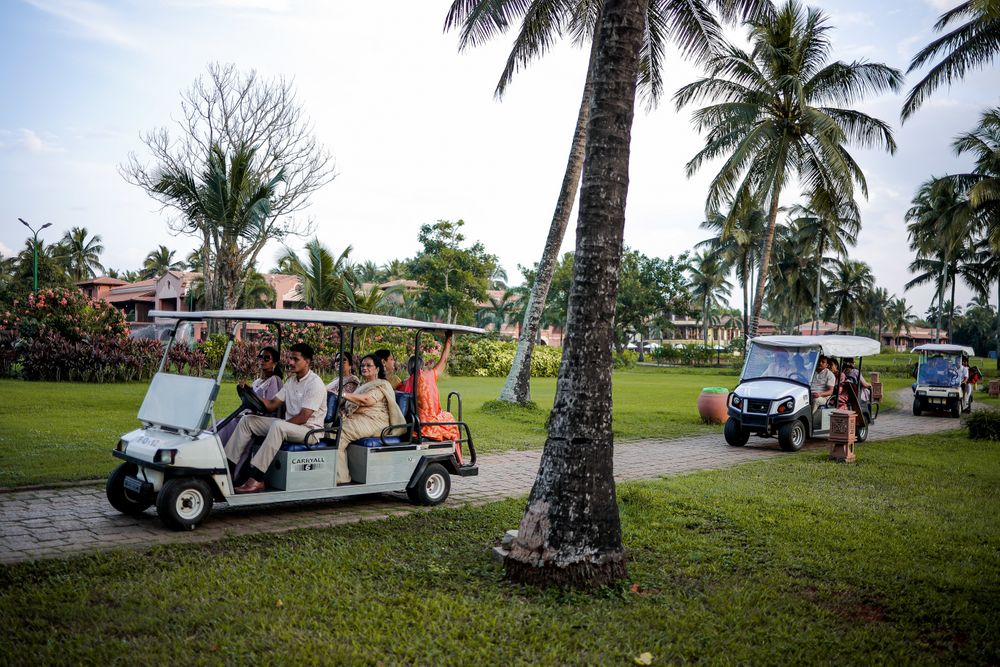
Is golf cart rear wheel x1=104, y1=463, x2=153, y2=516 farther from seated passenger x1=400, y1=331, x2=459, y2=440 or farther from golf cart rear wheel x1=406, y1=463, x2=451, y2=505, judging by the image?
seated passenger x1=400, y1=331, x2=459, y2=440

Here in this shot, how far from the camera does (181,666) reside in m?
3.88

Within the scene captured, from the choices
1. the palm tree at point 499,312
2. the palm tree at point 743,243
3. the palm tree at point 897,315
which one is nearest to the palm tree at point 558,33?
the palm tree at point 743,243

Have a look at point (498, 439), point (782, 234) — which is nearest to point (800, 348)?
point (498, 439)

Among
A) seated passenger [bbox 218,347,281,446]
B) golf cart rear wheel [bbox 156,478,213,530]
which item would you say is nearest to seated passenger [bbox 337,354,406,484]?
seated passenger [bbox 218,347,281,446]

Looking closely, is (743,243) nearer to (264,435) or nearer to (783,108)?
(783,108)

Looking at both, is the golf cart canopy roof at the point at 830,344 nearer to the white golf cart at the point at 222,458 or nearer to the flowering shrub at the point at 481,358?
the white golf cart at the point at 222,458

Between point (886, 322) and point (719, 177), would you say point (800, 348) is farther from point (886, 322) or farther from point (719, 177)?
point (886, 322)

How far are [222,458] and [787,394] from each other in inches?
409

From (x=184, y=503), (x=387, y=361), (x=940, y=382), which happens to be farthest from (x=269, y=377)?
(x=940, y=382)

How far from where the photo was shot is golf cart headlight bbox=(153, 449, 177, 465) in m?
6.36

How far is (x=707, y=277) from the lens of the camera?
239ft

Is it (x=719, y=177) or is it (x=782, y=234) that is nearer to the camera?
(x=719, y=177)

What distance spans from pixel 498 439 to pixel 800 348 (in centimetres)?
615

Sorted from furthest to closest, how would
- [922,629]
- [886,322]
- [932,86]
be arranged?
[886,322], [932,86], [922,629]
